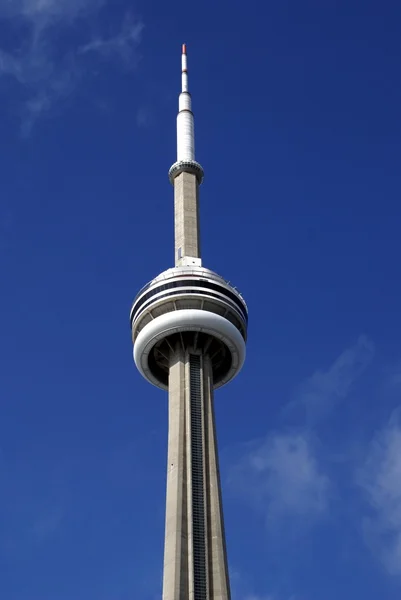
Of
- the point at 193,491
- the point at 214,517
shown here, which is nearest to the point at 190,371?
the point at 193,491

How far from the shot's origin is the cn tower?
8219cm

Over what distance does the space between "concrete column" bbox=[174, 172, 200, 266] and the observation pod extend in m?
5.55

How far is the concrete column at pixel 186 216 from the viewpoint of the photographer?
332 feet

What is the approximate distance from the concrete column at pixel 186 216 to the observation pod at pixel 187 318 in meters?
5.55

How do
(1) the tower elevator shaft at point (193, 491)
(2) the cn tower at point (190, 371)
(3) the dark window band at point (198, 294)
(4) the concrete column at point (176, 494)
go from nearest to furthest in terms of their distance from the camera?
(4) the concrete column at point (176, 494)
(1) the tower elevator shaft at point (193, 491)
(2) the cn tower at point (190, 371)
(3) the dark window band at point (198, 294)

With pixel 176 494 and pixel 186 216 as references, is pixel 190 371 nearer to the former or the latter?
pixel 176 494

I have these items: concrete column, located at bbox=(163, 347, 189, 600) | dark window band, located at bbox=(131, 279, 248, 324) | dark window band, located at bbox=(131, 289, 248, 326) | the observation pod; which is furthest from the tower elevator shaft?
dark window band, located at bbox=(131, 279, 248, 324)

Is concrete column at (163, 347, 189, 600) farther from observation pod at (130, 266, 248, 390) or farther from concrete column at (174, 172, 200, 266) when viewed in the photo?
concrete column at (174, 172, 200, 266)

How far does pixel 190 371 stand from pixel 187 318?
4746 millimetres

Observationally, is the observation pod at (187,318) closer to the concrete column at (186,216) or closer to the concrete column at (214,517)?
the concrete column at (214,517)

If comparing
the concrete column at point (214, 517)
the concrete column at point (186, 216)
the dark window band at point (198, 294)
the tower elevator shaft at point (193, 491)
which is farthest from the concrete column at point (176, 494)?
the concrete column at point (186, 216)

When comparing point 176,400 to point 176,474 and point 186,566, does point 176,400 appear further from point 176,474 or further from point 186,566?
point 186,566

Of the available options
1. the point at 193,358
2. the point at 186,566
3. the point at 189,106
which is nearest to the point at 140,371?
the point at 193,358

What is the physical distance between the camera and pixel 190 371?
93.0m
